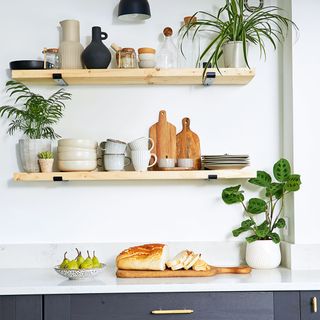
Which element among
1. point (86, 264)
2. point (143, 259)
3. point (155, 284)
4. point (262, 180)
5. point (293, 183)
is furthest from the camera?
point (262, 180)

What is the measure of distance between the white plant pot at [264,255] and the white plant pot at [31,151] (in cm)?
118

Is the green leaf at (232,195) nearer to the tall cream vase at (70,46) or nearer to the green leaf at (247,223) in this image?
the green leaf at (247,223)

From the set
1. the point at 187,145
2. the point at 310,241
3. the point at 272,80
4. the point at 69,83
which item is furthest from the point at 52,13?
the point at 310,241

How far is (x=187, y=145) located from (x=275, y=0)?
3.02 feet

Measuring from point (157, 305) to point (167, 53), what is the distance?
1313 mm

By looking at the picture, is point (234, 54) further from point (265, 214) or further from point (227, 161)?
point (265, 214)

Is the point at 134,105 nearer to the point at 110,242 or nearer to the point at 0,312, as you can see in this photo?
the point at 110,242

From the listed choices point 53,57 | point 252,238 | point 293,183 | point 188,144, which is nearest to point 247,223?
point 252,238

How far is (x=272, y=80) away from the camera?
11.3 feet

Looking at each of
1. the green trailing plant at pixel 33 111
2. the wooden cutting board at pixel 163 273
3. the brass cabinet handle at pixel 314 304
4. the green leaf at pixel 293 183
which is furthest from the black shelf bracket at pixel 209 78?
the brass cabinet handle at pixel 314 304

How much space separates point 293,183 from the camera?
318 cm

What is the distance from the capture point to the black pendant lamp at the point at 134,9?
3.23m

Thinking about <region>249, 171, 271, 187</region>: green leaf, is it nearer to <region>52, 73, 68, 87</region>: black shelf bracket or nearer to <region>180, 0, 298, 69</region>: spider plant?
<region>180, 0, 298, 69</region>: spider plant

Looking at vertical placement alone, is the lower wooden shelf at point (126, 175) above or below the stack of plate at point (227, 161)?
below
